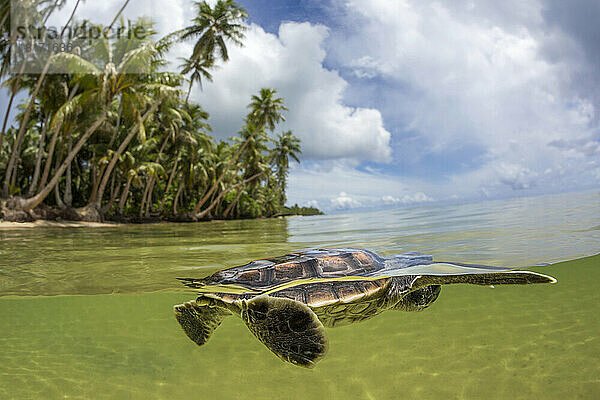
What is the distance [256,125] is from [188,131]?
24.6 feet

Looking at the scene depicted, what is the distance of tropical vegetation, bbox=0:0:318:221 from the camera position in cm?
2006

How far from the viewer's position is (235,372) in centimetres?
440

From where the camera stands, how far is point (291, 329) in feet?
11.4

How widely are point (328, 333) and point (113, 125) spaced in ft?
97.8

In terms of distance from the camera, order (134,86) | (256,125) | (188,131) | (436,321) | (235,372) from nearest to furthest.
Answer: (235,372), (436,321), (134,86), (188,131), (256,125)

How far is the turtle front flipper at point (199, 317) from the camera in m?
4.65

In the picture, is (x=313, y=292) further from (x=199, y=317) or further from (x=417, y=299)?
(x=417, y=299)

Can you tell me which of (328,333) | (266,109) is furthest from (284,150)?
(328,333)

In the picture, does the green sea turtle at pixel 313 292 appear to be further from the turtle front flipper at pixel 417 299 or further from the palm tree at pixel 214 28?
the palm tree at pixel 214 28

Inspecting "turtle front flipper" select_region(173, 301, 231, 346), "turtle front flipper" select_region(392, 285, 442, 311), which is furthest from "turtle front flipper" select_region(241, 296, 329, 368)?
"turtle front flipper" select_region(392, 285, 442, 311)

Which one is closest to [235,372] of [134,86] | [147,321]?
[147,321]

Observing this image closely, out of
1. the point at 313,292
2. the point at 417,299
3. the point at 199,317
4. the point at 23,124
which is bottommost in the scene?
the point at 199,317

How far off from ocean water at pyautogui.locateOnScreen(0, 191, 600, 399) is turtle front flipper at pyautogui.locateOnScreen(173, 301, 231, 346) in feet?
1.05

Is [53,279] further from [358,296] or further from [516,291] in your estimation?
[516,291]
